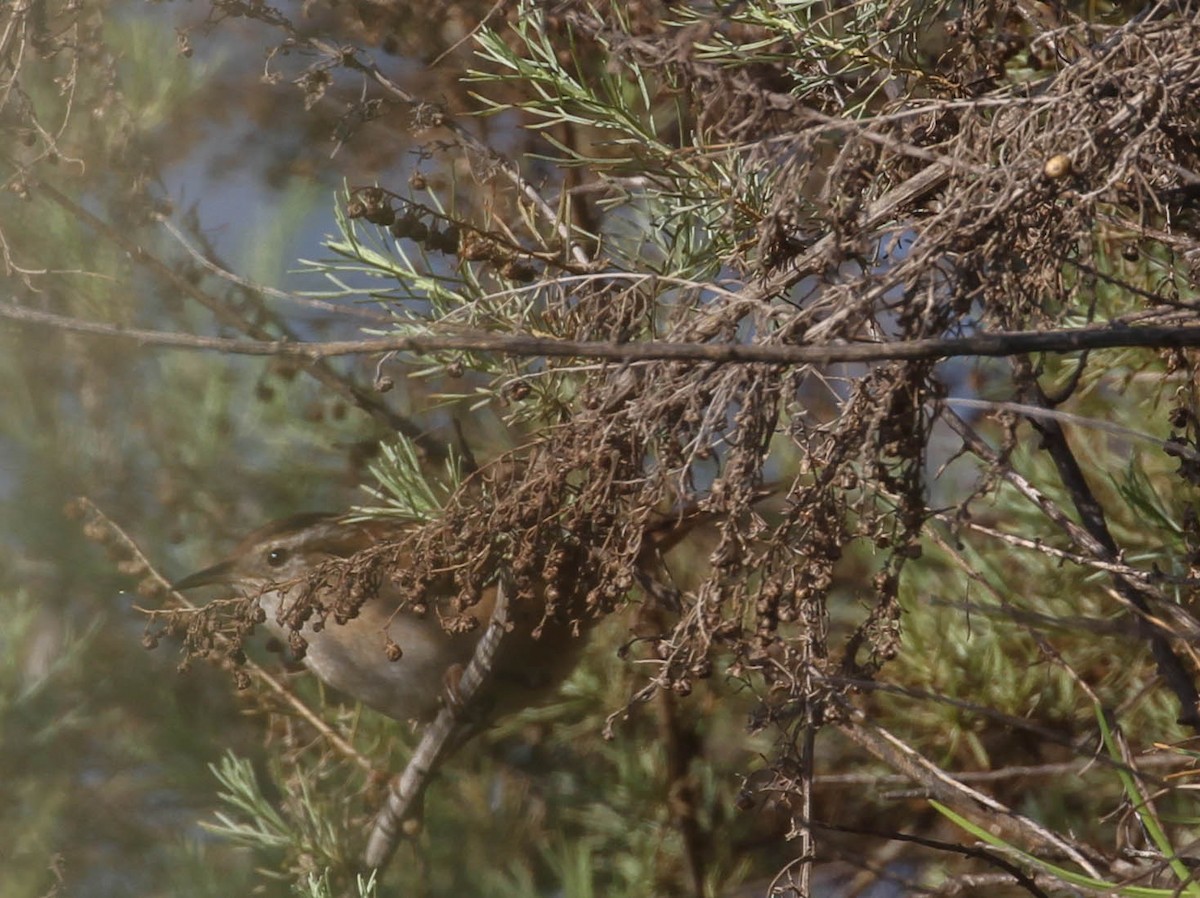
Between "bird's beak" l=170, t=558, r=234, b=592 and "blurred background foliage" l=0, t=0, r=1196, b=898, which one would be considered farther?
"bird's beak" l=170, t=558, r=234, b=592

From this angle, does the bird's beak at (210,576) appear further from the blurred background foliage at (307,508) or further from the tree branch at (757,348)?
the tree branch at (757,348)

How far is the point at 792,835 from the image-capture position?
1.42m

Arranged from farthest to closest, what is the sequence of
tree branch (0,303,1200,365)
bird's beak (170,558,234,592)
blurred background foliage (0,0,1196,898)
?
bird's beak (170,558,234,592) < blurred background foliage (0,0,1196,898) < tree branch (0,303,1200,365)

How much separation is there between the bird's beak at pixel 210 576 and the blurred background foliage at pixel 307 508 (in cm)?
9

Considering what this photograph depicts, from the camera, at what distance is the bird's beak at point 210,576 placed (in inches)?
108

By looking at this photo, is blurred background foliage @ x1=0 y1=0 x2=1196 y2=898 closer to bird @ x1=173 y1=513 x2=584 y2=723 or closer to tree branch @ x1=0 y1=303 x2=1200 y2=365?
bird @ x1=173 y1=513 x2=584 y2=723

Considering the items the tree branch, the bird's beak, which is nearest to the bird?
the bird's beak

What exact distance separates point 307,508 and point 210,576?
0.29 m

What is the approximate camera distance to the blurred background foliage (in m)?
2.29

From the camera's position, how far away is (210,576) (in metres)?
2.86

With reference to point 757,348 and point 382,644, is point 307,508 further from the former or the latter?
point 757,348

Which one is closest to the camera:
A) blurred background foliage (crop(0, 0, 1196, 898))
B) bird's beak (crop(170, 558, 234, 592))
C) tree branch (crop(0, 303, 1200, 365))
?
tree branch (crop(0, 303, 1200, 365))

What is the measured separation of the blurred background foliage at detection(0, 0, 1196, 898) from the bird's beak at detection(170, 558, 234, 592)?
0.09 m

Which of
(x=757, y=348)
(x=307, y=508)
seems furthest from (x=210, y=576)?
(x=757, y=348)
